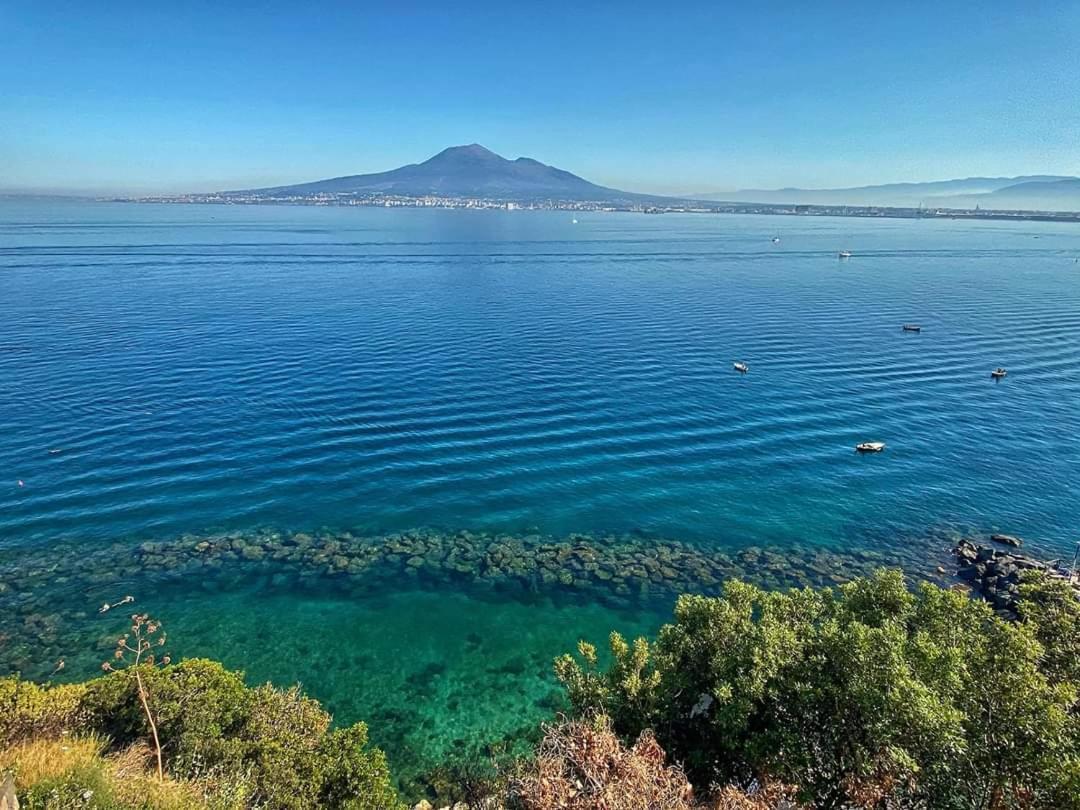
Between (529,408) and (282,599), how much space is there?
2736cm

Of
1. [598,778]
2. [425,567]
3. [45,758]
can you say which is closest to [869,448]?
[425,567]

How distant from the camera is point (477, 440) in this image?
4766 cm

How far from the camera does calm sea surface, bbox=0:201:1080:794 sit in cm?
2922

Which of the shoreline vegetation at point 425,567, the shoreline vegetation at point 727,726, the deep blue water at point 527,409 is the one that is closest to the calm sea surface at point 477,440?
the deep blue water at point 527,409

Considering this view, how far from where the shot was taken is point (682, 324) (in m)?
85.1

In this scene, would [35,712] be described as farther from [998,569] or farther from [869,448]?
[869,448]

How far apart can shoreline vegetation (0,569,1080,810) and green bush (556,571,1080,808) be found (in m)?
0.05

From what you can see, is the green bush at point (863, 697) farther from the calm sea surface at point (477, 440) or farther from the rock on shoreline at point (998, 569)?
the rock on shoreline at point (998, 569)

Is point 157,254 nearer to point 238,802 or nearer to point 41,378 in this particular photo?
point 41,378

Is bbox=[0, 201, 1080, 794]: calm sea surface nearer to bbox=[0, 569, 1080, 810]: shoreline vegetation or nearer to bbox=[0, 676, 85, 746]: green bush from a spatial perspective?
bbox=[0, 569, 1080, 810]: shoreline vegetation

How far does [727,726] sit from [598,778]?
413 centimetres

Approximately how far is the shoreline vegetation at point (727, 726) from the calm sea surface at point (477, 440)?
25.0 ft

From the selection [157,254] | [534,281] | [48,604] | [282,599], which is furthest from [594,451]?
[157,254]

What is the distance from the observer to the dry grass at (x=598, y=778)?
47.2 ft
